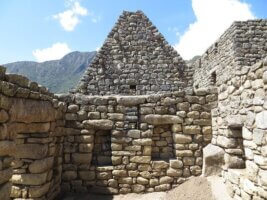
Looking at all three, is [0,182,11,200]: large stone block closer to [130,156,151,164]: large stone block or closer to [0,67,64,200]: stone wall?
[0,67,64,200]: stone wall

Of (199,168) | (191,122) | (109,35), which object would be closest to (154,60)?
(109,35)

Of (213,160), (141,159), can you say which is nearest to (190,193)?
(213,160)

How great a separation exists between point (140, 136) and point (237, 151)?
2083mm

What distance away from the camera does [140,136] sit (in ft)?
19.2

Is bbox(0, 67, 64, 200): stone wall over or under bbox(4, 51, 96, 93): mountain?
under

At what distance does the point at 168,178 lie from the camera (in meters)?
5.72

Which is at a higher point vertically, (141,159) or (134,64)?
(134,64)

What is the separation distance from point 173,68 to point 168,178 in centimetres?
520

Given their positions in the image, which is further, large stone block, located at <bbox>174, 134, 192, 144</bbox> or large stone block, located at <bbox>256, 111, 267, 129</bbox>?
large stone block, located at <bbox>174, 134, 192, 144</bbox>

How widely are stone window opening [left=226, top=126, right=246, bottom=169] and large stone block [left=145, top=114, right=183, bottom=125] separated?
128 centimetres

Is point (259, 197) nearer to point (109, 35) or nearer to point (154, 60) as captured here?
point (154, 60)

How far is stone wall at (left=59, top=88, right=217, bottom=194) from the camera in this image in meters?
5.76

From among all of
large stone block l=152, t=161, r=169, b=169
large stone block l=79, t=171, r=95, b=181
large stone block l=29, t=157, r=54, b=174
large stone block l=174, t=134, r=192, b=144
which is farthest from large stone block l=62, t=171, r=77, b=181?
large stone block l=174, t=134, r=192, b=144

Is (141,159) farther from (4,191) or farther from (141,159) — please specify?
(4,191)
